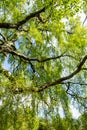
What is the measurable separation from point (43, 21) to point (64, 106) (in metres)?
2.80

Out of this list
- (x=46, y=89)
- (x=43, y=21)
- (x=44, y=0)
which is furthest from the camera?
(x=43, y=21)

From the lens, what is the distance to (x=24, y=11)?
11.4 m

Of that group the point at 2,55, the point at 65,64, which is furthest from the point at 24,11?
the point at 65,64

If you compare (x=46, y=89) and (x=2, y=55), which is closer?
(x=46, y=89)

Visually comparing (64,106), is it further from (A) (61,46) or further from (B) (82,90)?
(A) (61,46)

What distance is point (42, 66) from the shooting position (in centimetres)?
1088

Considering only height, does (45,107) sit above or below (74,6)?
below

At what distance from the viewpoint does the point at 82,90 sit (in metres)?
9.99

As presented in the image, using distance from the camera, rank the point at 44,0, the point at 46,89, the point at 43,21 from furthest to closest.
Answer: the point at 43,21
the point at 46,89
the point at 44,0

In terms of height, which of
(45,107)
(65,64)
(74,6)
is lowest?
(45,107)

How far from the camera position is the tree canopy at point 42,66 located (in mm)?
8945

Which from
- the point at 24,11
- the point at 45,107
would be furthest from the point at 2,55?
the point at 45,107

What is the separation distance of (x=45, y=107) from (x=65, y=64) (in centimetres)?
154

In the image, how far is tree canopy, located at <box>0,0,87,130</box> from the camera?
8945mm
